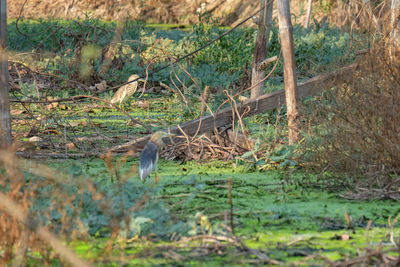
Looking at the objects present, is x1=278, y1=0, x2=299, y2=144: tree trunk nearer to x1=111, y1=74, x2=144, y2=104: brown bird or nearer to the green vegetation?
the green vegetation

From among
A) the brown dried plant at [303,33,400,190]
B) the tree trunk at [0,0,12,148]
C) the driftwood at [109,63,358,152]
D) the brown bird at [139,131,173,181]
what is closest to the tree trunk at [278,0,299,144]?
the driftwood at [109,63,358,152]

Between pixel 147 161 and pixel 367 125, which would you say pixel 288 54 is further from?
pixel 147 161

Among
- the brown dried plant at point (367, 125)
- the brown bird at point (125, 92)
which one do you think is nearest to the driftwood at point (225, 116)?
the brown dried plant at point (367, 125)

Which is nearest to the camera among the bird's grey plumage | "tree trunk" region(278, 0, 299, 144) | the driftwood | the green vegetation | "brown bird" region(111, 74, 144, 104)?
the green vegetation

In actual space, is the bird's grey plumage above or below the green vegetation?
above

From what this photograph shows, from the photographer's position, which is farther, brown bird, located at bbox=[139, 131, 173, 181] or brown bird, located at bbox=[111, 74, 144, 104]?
brown bird, located at bbox=[111, 74, 144, 104]

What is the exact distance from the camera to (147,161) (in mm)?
4332

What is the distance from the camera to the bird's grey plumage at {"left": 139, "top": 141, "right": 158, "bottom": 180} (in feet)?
14.0

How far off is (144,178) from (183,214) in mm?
783

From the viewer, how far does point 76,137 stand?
612 cm

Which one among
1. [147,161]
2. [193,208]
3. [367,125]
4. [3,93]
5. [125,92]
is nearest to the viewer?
[193,208]

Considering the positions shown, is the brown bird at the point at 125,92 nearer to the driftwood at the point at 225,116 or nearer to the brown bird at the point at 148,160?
the driftwood at the point at 225,116

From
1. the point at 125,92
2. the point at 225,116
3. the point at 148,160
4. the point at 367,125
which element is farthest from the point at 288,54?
the point at 125,92

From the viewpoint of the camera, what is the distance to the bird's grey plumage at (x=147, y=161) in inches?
168
